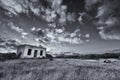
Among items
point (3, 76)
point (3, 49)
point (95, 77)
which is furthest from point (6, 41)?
point (95, 77)

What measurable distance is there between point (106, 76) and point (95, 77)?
55cm

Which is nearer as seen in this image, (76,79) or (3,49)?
(76,79)

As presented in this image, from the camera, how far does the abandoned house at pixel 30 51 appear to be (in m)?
18.0

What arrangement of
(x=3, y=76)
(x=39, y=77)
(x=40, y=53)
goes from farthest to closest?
1. (x=40, y=53)
2. (x=3, y=76)
3. (x=39, y=77)

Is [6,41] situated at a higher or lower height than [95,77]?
higher

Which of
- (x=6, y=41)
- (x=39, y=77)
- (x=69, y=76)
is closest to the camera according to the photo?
(x=69, y=76)

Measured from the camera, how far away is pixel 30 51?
63.0ft

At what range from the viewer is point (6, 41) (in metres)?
72.5

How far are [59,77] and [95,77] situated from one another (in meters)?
1.95

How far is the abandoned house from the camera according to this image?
59.2ft

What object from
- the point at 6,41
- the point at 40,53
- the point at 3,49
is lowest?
the point at 40,53

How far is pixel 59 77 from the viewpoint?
180 inches

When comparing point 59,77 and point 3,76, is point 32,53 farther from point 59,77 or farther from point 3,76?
point 59,77

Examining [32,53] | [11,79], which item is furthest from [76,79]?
[32,53]
